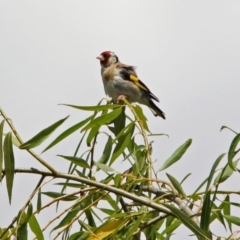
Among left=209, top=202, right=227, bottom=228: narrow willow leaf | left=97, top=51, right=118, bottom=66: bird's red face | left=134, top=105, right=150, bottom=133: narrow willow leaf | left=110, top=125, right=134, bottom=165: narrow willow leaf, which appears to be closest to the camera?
left=209, top=202, right=227, bottom=228: narrow willow leaf

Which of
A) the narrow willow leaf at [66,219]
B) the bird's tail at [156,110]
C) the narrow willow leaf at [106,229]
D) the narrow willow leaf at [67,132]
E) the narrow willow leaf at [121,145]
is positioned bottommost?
the narrow willow leaf at [106,229]

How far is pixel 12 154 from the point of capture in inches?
76.1

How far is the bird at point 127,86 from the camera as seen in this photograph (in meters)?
7.11

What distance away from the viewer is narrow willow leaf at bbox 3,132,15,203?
185cm

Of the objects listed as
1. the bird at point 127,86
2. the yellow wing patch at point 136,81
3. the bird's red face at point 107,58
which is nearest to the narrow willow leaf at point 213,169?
the bird at point 127,86

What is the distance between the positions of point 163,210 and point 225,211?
1.85 feet

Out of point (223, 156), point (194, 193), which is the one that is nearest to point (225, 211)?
point (194, 193)

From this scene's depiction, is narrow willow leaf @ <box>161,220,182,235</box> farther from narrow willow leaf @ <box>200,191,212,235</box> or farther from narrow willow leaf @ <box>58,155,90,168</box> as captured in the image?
narrow willow leaf @ <box>200,191,212,235</box>

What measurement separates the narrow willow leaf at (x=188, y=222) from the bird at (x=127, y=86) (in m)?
5.15

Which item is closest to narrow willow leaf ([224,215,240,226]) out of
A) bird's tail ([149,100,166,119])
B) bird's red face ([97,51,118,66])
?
bird's tail ([149,100,166,119])

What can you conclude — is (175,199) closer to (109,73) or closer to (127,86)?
(127,86)

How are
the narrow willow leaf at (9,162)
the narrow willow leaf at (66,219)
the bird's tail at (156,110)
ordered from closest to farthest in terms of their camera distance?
the narrow willow leaf at (9,162) < the narrow willow leaf at (66,219) < the bird's tail at (156,110)

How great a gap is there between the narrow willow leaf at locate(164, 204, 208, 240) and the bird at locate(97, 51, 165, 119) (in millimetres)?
5146

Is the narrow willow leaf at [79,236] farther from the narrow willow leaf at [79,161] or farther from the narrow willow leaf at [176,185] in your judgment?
the narrow willow leaf at [176,185]
